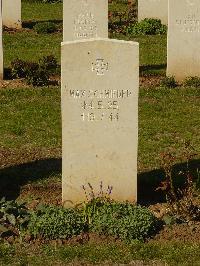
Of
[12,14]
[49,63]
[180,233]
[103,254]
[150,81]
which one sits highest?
[12,14]

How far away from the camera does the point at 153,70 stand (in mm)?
15406

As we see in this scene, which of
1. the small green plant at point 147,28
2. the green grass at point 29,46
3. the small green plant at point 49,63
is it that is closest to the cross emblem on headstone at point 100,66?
the small green plant at point 49,63

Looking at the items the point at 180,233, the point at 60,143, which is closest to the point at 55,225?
the point at 180,233

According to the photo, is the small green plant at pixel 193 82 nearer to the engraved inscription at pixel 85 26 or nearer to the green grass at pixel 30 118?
the engraved inscription at pixel 85 26

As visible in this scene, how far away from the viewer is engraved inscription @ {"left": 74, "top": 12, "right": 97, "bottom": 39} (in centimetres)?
1416

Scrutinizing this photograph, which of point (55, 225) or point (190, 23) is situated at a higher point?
point (190, 23)

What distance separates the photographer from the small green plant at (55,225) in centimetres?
740

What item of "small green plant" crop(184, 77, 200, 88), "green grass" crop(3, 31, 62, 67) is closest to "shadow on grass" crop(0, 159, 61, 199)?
"small green plant" crop(184, 77, 200, 88)

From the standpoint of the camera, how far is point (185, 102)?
1290 cm

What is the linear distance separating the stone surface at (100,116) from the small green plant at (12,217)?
67 centimetres

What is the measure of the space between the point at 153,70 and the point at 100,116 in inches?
295

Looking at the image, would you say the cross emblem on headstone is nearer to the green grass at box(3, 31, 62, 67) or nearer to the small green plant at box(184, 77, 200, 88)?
the small green plant at box(184, 77, 200, 88)

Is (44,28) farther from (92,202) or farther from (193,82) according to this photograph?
(92,202)

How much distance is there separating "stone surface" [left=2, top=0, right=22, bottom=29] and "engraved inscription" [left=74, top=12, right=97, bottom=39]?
21.3 ft
